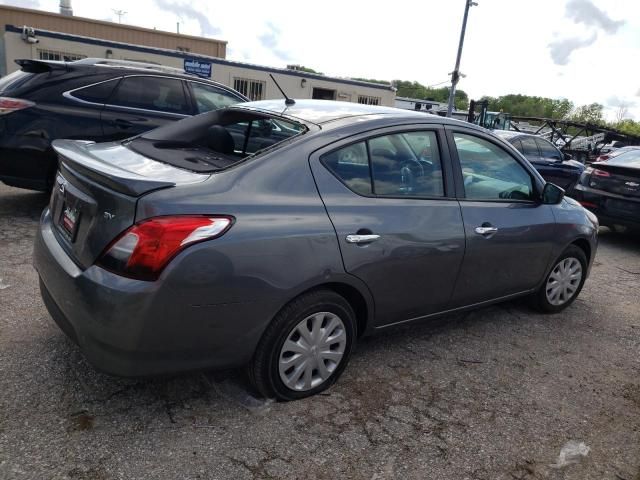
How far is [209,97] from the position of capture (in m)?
6.45

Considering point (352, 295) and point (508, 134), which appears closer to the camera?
point (352, 295)

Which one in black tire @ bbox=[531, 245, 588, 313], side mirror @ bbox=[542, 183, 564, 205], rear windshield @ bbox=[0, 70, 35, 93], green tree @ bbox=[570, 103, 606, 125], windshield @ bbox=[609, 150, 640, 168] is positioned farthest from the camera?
green tree @ bbox=[570, 103, 606, 125]

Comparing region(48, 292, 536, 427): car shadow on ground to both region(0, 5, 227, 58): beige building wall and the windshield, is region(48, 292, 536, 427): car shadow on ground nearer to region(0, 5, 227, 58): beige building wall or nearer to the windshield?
the windshield

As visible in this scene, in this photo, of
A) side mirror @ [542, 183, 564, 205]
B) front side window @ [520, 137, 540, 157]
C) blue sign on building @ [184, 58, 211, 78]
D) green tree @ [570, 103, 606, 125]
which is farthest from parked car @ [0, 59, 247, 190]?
green tree @ [570, 103, 606, 125]

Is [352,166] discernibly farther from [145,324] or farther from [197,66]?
[197,66]

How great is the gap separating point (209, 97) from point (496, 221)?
4.25 metres

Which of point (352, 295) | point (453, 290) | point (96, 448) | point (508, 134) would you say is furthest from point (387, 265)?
point (508, 134)

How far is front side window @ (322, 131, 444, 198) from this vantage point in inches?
112

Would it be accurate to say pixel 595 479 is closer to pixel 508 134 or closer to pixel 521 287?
pixel 521 287

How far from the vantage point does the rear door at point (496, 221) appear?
3376 mm

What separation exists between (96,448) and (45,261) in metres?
0.98

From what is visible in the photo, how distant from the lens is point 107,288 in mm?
2178

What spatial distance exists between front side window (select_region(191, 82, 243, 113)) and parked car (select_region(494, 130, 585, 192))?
5.69 metres

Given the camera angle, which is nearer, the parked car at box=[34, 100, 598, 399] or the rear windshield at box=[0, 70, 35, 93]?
the parked car at box=[34, 100, 598, 399]
